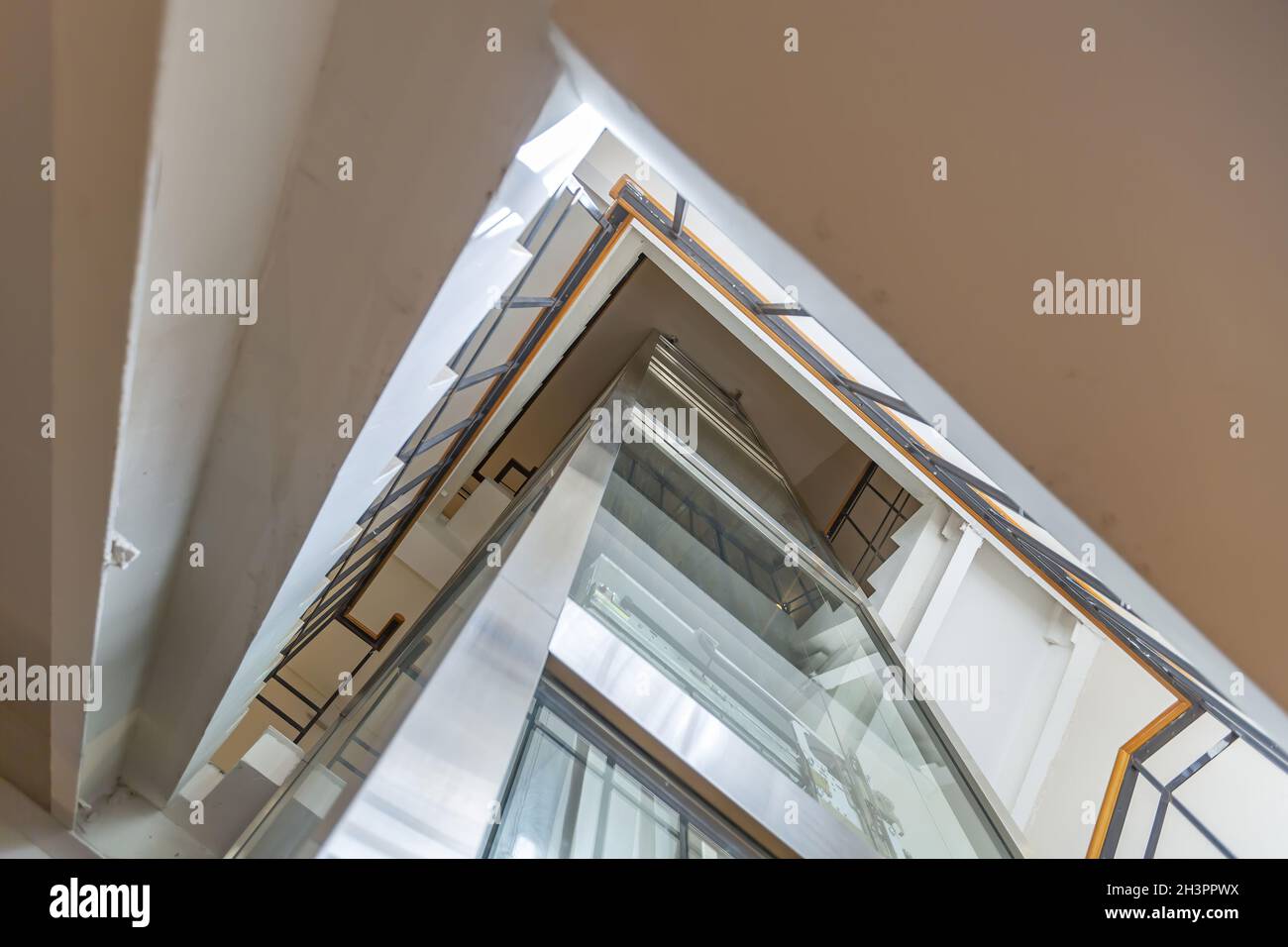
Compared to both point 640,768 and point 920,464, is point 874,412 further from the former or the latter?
point 640,768

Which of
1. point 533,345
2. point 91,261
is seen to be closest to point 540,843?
point 91,261

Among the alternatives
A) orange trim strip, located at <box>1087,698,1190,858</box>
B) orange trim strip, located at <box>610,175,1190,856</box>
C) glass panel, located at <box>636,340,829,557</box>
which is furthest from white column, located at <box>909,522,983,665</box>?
orange trim strip, located at <box>1087,698,1190,858</box>

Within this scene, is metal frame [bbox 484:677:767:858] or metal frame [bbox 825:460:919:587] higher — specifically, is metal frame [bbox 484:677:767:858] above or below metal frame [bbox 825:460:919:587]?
below

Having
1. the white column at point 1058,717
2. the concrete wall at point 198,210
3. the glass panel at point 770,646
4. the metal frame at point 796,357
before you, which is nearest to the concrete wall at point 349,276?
the concrete wall at point 198,210

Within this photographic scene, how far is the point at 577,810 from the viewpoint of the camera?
1358 mm

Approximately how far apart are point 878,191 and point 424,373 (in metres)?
1.36

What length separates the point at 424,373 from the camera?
2281mm

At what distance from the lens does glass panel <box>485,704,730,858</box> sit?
1261 millimetres

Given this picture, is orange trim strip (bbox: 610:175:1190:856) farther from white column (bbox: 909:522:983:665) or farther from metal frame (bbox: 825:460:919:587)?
metal frame (bbox: 825:460:919:587)

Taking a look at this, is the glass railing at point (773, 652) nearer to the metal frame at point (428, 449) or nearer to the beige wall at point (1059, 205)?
the metal frame at point (428, 449)

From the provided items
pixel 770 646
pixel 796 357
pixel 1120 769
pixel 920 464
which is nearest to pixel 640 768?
pixel 770 646

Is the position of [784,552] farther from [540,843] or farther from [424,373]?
[540,843]

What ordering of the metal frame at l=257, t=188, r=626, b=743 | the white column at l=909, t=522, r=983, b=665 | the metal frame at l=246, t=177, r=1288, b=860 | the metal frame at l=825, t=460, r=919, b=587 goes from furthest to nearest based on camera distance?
the metal frame at l=825, t=460, r=919, b=587 < the white column at l=909, t=522, r=983, b=665 < the metal frame at l=246, t=177, r=1288, b=860 < the metal frame at l=257, t=188, r=626, b=743

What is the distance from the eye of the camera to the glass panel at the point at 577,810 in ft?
4.14
